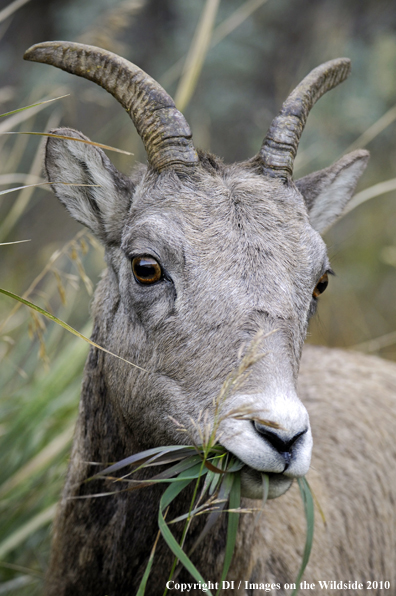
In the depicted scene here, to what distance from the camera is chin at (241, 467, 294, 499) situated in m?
2.83

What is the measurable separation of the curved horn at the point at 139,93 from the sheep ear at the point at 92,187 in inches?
14.0

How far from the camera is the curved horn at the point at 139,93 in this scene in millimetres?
3672

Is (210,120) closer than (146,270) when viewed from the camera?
No

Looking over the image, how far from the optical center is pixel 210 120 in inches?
494

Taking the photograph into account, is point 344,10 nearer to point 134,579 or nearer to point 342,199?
point 342,199

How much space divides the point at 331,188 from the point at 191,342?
201 cm

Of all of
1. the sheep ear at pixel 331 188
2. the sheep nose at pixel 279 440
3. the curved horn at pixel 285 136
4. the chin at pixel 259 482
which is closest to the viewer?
the sheep nose at pixel 279 440

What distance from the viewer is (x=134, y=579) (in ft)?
11.7

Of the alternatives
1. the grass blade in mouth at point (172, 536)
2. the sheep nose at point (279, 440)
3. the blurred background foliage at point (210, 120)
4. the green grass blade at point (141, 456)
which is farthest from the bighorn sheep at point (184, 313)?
the blurred background foliage at point (210, 120)

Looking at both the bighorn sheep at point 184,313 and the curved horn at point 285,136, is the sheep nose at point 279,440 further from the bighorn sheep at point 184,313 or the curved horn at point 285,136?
the curved horn at point 285,136

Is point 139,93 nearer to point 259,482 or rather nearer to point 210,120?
point 259,482

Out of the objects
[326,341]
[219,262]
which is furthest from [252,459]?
[326,341]

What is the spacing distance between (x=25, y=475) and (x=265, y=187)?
3.25m

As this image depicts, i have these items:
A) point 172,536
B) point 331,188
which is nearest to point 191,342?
point 172,536
